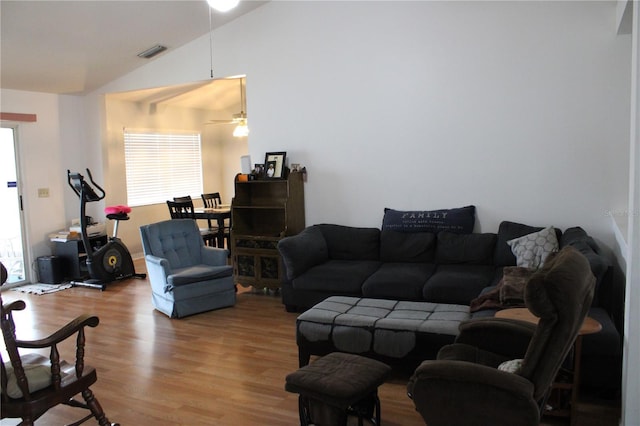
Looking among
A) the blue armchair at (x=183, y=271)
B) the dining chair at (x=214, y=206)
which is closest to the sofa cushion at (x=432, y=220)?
the blue armchair at (x=183, y=271)

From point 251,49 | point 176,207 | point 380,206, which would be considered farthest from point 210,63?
point 380,206

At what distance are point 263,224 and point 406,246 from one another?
1.96 meters

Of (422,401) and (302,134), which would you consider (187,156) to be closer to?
(302,134)

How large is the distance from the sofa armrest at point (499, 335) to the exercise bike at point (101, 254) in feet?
16.4

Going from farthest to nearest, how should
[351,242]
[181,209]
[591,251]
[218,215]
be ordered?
[218,215]
[181,209]
[351,242]
[591,251]

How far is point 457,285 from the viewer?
443 cm

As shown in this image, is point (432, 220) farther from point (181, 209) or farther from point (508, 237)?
point (181, 209)

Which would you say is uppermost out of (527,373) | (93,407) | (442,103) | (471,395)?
(442,103)

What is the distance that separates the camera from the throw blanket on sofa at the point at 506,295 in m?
3.62

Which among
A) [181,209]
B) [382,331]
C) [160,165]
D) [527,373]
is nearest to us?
[527,373]

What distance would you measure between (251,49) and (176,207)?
7.93 ft

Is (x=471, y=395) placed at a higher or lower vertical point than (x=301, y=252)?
lower

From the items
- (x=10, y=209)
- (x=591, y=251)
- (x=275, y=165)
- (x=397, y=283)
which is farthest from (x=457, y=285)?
(x=10, y=209)

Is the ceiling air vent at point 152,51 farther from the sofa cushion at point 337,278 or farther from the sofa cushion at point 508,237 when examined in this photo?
the sofa cushion at point 508,237
